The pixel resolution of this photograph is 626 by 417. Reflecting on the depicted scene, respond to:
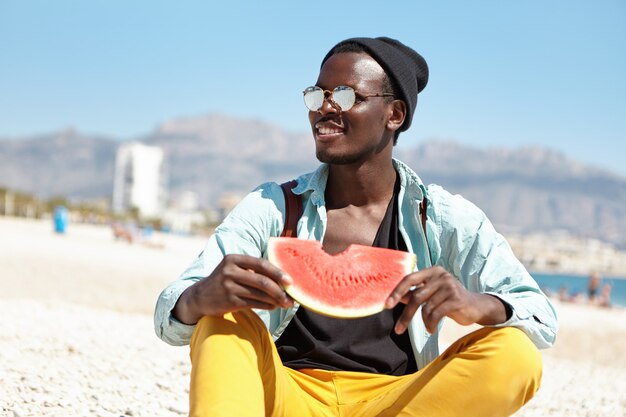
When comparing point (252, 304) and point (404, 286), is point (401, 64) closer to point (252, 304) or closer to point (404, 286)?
point (404, 286)

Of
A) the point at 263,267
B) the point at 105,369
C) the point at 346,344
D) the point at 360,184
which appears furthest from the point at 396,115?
the point at 105,369

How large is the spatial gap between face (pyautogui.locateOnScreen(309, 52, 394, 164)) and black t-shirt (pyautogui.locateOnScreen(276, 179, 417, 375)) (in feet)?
2.22

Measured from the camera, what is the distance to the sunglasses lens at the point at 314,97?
2916 mm

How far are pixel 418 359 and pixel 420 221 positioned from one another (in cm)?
56

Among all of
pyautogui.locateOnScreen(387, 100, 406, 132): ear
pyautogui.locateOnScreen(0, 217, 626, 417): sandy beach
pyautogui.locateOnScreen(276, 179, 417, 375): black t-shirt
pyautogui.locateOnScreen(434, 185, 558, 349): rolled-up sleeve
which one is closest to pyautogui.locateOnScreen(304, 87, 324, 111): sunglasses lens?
pyautogui.locateOnScreen(387, 100, 406, 132): ear

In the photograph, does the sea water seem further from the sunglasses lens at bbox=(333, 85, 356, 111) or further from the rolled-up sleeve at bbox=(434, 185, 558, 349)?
the sunglasses lens at bbox=(333, 85, 356, 111)

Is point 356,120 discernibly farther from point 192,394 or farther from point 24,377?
point 24,377

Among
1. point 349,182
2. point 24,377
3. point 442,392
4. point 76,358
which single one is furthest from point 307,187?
point 76,358

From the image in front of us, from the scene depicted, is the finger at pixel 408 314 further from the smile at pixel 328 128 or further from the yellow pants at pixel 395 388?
the smile at pixel 328 128

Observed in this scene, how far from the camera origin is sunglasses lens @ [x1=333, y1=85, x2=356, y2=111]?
2.89 metres

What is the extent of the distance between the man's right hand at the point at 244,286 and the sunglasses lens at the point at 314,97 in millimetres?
966

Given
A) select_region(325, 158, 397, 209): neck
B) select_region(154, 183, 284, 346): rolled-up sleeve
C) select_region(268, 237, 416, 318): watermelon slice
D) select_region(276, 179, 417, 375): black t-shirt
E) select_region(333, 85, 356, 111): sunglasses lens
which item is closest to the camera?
select_region(268, 237, 416, 318): watermelon slice

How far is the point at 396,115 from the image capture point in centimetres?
318

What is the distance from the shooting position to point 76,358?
5.78 m
